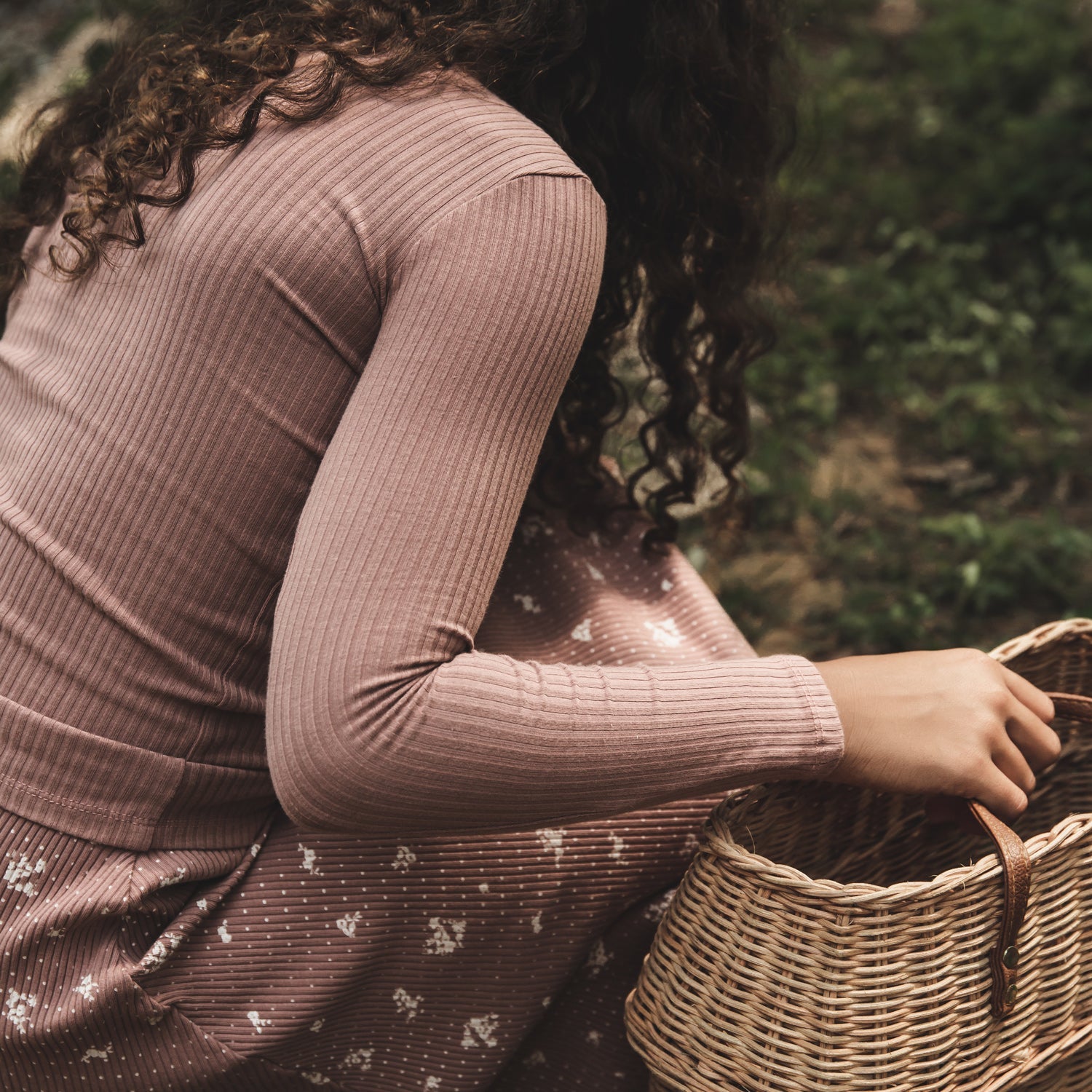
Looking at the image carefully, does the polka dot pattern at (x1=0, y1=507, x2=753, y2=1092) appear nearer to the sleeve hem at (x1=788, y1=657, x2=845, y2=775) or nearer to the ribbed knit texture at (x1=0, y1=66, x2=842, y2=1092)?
the ribbed knit texture at (x1=0, y1=66, x2=842, y2=1092)

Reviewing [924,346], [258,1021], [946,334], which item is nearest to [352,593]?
[258,1021]

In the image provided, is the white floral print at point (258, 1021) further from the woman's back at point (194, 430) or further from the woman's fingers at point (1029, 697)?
the woman's fingers at point (1029, 697)

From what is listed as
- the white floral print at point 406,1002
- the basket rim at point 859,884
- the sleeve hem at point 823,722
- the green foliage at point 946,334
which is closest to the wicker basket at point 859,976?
the basket rim at point 859,884

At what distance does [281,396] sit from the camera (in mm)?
1154

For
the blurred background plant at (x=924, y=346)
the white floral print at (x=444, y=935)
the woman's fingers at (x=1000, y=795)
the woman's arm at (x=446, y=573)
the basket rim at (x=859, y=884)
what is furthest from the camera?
the blurred background plant at (x=924, y=346)

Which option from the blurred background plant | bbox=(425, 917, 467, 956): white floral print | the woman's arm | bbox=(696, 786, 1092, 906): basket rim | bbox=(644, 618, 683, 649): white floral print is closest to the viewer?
the woman's arm

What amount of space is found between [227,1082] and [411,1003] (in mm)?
213

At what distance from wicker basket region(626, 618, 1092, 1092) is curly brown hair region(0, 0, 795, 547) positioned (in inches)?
23.8

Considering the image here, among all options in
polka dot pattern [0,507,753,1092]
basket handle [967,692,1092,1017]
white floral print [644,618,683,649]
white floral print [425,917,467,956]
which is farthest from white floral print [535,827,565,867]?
basket handle [967,692,1092,1017]

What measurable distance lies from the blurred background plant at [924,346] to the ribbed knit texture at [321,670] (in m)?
0.94

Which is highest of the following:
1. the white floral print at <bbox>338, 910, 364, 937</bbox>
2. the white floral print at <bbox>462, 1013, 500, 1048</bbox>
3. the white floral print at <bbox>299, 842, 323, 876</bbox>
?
the white floral print at <bbox>299, 842, 323, 876</bbox>

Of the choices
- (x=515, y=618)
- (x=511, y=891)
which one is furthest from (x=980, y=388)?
(x=511, y=891)

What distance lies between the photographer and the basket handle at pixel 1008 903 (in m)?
1.19

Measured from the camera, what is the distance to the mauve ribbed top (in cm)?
105
